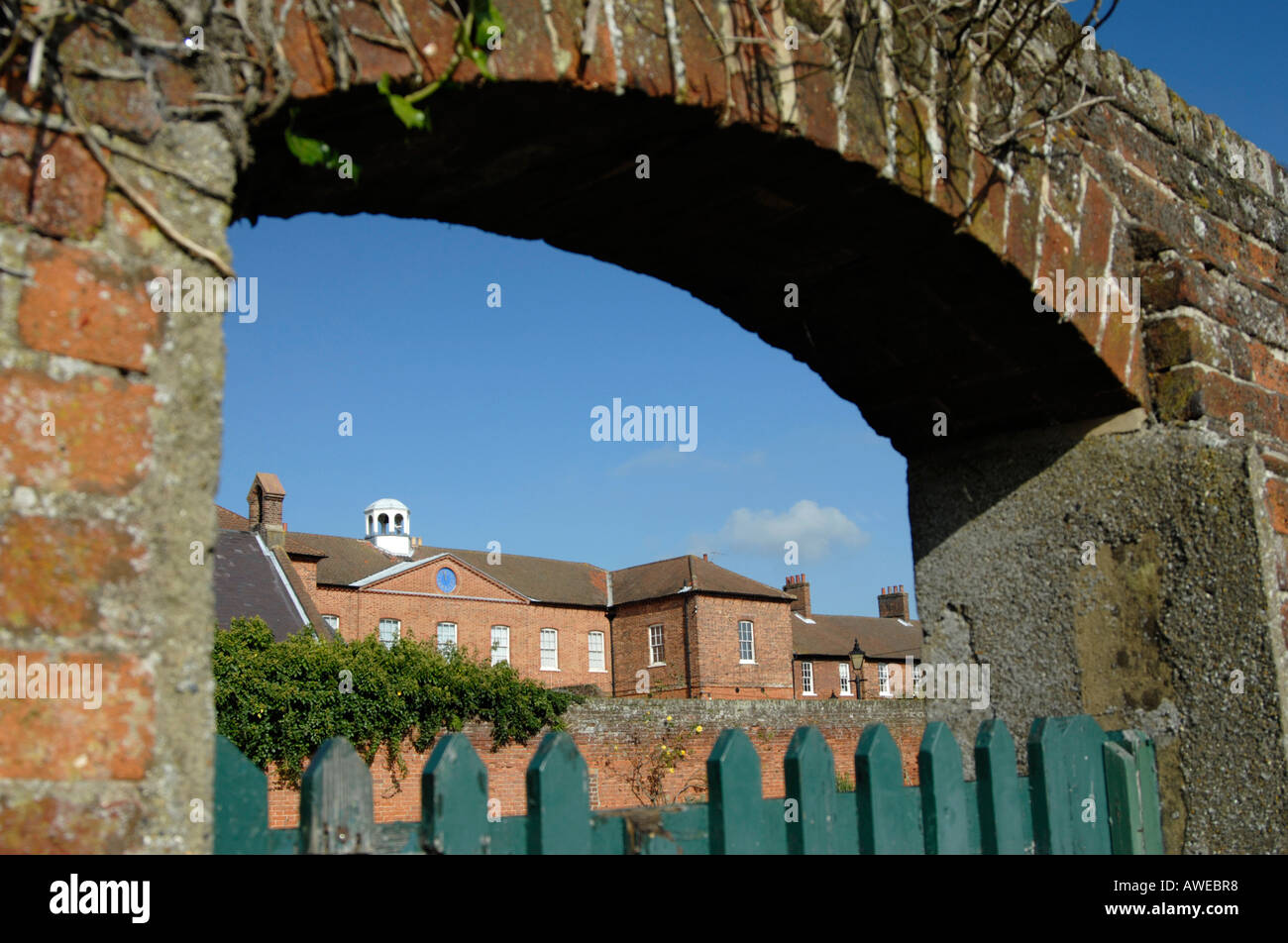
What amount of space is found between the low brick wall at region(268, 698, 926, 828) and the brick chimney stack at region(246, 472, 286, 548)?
7.89m

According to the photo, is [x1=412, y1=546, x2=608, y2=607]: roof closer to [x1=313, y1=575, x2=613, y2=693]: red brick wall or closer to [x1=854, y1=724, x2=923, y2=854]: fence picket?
[x1=313, y1=575, x2=613, y2=693]: red brick wall

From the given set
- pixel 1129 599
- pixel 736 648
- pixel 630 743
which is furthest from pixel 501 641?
pixel 1129 599

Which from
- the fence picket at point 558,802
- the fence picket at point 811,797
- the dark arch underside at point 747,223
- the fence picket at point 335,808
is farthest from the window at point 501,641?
the fence picket at point 335,808

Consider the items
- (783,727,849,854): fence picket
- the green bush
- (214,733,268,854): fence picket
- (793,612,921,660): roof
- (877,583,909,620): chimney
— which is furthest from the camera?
(877,583,909,620): chimney

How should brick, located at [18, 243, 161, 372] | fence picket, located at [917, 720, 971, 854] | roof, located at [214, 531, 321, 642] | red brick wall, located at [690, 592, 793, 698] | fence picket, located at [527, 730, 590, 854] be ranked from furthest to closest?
red brick wall, located at [690, 592, 793, 698]
roof, located at [214, 531, 321, 642]
fence picket, located at [917, 720, 971, 854]
fence picket, located at [527, 730, 590, 854]
brick, located at [18, 243, 161, 372]

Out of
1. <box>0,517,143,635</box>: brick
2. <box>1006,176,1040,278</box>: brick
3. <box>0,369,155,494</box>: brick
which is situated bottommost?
<box>0,517,143,635</box>: brick

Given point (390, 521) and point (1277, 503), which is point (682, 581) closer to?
point (390, 521)

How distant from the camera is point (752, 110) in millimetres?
1985

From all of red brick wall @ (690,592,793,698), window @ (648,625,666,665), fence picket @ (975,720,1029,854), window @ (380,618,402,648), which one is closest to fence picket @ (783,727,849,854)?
fence picket @ (975,720,1029,854)

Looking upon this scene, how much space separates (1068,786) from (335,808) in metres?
1.86

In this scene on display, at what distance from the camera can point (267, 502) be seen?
26250 millimetres

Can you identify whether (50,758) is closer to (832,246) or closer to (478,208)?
(478,208)

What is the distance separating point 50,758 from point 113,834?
112 millimetres

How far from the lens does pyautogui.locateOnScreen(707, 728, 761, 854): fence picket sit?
75.4 inches
